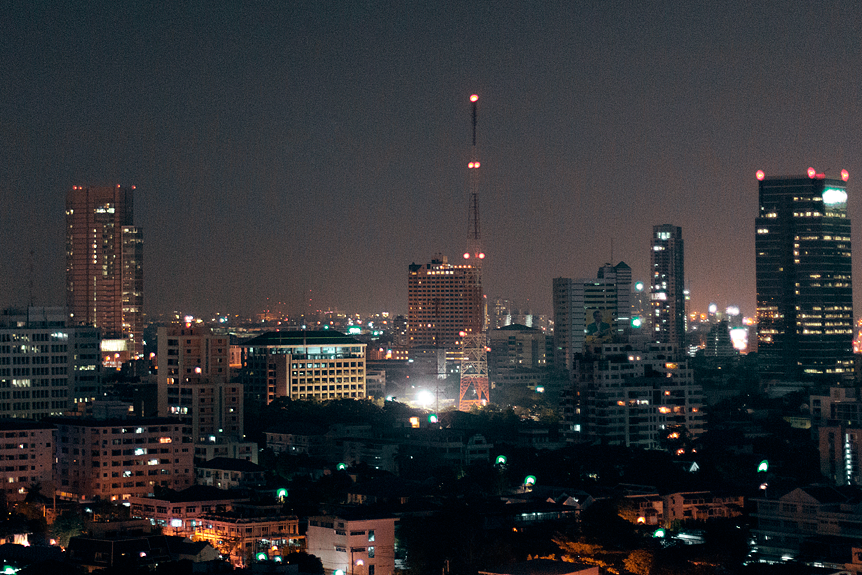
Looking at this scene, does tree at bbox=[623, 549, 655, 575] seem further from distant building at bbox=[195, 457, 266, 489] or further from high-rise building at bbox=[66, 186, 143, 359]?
high-rise building at bbox=[66, 186, 143, 359]

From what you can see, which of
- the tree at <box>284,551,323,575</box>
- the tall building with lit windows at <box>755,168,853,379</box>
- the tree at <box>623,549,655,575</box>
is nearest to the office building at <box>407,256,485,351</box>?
the tall building with lit windows at <box>755,168,853,379</box>

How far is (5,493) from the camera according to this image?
56.1 metres

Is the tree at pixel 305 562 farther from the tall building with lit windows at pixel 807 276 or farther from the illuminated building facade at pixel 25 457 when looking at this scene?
the tall building with lit windows at pixel 807 276

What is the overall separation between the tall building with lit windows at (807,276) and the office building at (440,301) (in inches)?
1163

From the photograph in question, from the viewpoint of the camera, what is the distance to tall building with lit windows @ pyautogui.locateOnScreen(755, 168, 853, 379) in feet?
350

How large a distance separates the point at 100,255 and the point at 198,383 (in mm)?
56947

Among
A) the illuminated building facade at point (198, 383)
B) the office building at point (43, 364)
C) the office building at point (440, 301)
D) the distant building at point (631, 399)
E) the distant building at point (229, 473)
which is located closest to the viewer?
the distant building at point (229, 473)

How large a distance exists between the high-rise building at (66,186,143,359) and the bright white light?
3348 cm

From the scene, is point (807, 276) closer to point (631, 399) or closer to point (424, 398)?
point (424, 398)

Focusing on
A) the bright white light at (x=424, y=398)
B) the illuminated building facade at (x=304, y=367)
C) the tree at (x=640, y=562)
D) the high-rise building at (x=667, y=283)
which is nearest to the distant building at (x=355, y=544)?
the tree at (x=640, y=562)

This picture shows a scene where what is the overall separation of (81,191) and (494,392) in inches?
1488

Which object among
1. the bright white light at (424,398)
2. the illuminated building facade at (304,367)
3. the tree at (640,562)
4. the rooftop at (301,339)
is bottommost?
the tree at (640,562)

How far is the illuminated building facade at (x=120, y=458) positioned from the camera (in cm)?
5756

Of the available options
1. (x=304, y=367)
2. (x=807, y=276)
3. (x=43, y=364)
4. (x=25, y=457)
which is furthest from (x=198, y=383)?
(x=807, y=276)
